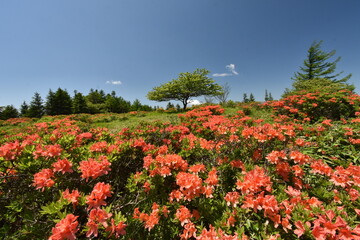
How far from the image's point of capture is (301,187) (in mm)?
2100

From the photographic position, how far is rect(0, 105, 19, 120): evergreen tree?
2860 cm

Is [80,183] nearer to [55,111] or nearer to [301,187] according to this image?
[301,187]

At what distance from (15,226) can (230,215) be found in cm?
278

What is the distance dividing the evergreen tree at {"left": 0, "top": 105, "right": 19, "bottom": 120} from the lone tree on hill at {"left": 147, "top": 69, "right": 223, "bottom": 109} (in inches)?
1290

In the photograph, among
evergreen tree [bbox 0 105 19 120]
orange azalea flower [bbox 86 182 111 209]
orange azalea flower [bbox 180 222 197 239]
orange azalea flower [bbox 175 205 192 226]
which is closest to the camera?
orange azalea flower [bbox 86 182 111 209]

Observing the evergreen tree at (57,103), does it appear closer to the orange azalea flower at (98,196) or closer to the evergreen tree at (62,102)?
the evergreen tree at (62,102)

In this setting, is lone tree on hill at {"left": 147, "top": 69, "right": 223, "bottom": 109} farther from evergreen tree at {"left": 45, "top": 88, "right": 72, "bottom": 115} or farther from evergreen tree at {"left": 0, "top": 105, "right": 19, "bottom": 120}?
evergreen tree at {"left": 0, "top": 105, "right": 19, "bottom": 120}

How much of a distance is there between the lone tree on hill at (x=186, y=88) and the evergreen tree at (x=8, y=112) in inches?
1290

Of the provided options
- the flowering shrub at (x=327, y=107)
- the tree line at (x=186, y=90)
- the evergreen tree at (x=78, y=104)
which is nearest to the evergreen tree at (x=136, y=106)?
the tree line at (x=186, y=90)

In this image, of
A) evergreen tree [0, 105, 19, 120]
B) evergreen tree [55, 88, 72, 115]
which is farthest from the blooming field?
evergreen tree [0, 105, 19, 120]

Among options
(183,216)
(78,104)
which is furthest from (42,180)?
(78,104)

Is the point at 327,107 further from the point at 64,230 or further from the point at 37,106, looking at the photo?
the point at 37,106

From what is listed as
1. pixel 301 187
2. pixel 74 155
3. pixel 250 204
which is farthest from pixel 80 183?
pixel 301 187

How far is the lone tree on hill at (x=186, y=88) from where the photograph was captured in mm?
18969
